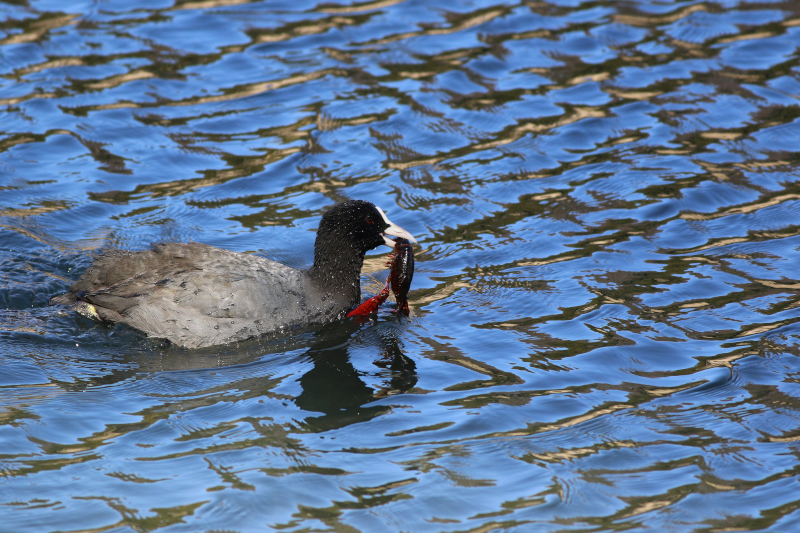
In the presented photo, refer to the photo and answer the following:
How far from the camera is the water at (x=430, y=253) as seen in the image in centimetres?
468

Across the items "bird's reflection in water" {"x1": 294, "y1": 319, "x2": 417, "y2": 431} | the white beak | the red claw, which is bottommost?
"bird's reflection in water" {"x1": 294, "y1": 319, "x2": 417, "y2": 431}

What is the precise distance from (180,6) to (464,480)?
9572 millimetres

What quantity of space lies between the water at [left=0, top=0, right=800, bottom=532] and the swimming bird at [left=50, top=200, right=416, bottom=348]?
0.18 metres

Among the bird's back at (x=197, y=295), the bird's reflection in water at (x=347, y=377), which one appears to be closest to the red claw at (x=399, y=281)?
the bird's reflection in water at (x=347, y=377)

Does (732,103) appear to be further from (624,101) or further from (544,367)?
(544,367)

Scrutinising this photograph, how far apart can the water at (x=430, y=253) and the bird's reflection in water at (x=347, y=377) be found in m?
0.03

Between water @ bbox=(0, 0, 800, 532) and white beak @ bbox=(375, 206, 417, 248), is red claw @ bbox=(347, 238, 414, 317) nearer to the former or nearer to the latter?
white beak @ bbox=(375, 206, 417, 248)

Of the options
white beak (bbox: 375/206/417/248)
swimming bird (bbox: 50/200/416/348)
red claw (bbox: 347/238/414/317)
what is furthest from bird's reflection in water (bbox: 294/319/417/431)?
white beak (bbox: 375/206/417/248)

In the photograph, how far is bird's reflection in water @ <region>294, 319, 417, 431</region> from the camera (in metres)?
5.48

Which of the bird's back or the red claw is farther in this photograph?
the red claw

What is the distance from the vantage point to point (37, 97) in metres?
10.1

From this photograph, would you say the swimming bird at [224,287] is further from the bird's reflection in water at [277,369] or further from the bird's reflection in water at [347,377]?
the bird's reflection in water at [347,377]

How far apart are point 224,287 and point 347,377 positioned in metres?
1.20

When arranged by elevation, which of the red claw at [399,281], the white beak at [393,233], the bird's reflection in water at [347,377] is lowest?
the bird's reflection in water at [347,377]
